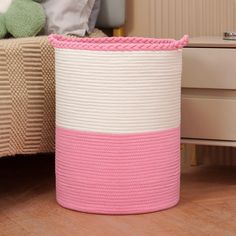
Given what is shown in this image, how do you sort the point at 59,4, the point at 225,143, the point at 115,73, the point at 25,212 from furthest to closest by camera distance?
1. the point at 59,4
2. the point at 225,143
3. the point at 25,212
4. the point at 115,73

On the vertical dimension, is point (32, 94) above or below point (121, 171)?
above

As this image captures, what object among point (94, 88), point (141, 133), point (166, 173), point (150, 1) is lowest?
point (166, 173)

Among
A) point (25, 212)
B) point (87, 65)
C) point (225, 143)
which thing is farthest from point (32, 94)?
point (225, 143)

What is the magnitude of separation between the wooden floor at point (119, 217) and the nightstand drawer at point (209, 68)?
0.32 meters

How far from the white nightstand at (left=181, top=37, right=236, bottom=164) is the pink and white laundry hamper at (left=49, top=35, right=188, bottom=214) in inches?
10.0

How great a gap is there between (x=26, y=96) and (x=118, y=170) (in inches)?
12.8

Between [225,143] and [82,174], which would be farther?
[225,143]

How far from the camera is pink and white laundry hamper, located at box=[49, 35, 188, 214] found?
5.05 ft

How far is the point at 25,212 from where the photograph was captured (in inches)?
64.4

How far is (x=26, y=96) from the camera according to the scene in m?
1.66

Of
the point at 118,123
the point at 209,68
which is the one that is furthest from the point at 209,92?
the point at 118,123

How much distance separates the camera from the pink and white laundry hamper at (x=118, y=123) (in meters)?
1.54

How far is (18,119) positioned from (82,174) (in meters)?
0.23

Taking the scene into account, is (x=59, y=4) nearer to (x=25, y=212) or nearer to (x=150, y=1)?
(x=150, y=1)
